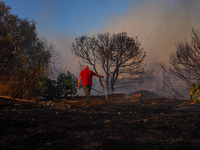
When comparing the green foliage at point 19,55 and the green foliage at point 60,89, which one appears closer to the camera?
the green foliage at point 19,55

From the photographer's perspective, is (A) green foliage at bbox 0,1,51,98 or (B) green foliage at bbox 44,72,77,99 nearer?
(A) green foliage at bbox 0,1,51,98

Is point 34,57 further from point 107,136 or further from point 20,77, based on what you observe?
point 107,136

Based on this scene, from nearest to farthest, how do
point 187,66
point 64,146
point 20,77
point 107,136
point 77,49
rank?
point 64,146 → point 107,136 → point 187,66 → point 20,77 → point 77,49

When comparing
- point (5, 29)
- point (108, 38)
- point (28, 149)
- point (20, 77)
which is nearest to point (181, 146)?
point (28, 149)

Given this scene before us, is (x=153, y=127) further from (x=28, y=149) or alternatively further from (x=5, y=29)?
(x=5, y=29)

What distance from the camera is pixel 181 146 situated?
11.3ft

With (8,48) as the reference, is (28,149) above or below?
below

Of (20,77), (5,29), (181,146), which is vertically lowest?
(181,146)

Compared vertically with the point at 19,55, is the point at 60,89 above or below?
below

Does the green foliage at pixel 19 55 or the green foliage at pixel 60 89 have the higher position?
the green foliage at pixel 19 55

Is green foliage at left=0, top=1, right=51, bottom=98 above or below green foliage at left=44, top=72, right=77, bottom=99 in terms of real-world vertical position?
above

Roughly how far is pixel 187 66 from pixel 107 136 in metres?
9.21

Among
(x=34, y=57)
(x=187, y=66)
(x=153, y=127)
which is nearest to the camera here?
(x=153, y=127)

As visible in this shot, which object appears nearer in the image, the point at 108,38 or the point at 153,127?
the point at 153,127
